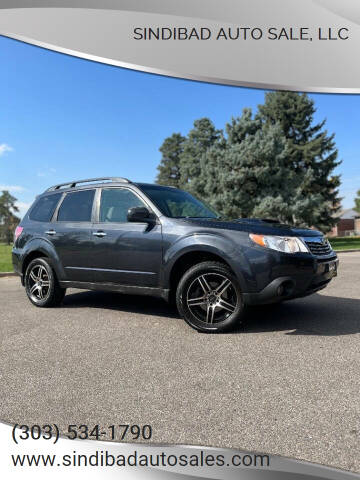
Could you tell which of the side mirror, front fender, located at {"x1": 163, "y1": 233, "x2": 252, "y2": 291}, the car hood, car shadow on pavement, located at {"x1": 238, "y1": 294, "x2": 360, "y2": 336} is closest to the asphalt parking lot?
car shadow on pavement, located at {"x1": 238, "y1": 294, "x2": 360, "y2": 336}

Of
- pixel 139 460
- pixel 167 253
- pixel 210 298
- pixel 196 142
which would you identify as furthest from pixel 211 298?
pixel 196 142

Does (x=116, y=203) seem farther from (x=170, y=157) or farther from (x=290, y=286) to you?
(x=170, y=157)

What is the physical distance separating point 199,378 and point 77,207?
12.2ft

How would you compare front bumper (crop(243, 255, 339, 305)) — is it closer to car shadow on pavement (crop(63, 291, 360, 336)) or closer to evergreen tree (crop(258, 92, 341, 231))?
car shadow on pavement (crop(63, 291, 360, 336))

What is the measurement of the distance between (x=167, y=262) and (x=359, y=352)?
231 cm

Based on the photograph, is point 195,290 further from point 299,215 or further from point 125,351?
point 299,215

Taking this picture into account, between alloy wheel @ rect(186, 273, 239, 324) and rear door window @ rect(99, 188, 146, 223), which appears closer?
alloy wheel @ rect(186, 273, 239, 324)

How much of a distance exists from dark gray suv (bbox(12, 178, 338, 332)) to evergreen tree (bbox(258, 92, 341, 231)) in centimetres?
3775

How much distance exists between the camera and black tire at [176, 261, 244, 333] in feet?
14.6

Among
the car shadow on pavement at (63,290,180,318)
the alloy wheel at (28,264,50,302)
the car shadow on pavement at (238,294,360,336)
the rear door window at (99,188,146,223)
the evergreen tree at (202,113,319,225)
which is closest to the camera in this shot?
the car shadow on pavement at (238,294,360,336)

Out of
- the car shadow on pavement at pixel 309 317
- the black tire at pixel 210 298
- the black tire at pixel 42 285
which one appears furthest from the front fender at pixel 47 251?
the car shadow on pavement at pixel 309 317

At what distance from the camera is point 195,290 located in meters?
4.65

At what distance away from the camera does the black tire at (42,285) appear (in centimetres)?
603

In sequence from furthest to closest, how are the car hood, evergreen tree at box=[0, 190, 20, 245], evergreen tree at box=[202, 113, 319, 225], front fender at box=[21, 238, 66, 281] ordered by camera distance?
evergreen tree at box=[0, 190, 20, 245], evergreen tree at box=[202, 113, 319, 225], front fender at box=[21, 238, 66, 281], the car hood
